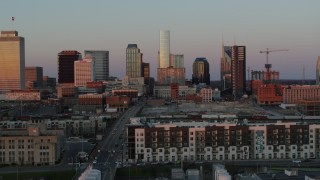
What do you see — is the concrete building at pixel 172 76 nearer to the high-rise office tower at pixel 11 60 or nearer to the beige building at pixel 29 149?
the high-rise office tower at pixel 11 60

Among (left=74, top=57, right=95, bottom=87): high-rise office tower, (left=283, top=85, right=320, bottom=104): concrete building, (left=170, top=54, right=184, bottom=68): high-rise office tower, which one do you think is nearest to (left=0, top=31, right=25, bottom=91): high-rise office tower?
(left=74, top=57, right=95, bottom=87): high-rise office tower

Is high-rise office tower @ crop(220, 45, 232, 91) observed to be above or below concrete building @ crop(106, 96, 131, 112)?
above

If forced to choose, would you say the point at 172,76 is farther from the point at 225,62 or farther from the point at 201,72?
the point at 225,62

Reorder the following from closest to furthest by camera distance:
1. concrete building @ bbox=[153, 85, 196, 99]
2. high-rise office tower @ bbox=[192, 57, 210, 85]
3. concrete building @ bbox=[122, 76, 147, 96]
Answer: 1. concrete building @ bbox=[153, 85, 196, 99]
2. concrete building @ bbox=[122, 76, 147, 96]
3. high-rise office tower @ bbox=[192, 57, 210, 85]

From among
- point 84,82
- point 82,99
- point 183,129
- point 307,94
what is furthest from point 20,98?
point 183,129

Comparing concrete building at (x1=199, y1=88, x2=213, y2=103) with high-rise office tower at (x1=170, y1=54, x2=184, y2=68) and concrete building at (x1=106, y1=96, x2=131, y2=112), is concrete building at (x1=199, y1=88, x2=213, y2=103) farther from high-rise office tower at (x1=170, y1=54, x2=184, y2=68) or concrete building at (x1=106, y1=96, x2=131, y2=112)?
high-rise office tower at (x1=170, y1=54, x2=184, y2=68)

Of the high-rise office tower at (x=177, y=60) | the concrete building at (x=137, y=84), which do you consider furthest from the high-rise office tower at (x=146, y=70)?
the high-rise office tower at (x=177, y=60)

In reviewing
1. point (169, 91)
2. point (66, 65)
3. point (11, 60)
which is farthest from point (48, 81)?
point (169, 91)
